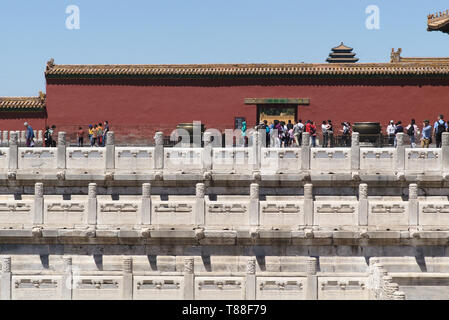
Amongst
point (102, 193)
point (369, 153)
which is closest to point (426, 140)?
point (369, 153)

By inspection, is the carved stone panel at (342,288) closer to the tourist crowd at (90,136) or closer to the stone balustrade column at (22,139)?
the tourist crowd at (90,136)

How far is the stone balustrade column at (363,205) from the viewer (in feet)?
66.1

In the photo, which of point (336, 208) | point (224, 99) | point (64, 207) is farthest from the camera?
point (224, 99)

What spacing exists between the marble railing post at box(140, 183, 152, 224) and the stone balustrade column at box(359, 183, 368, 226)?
511 cm

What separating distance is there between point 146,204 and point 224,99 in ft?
59.8

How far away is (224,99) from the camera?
38094mm

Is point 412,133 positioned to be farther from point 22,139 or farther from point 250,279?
point 22,139

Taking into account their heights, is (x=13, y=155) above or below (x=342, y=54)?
below

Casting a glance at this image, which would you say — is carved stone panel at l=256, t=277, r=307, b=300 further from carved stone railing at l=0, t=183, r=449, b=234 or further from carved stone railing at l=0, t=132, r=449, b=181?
carved stone railing at l=0, t=132, r=449, b=181

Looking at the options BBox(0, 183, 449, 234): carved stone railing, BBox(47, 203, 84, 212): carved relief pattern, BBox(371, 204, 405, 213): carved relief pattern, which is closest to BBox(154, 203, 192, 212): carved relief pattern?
BBox(0, 183, 449, 234): carved stone railing

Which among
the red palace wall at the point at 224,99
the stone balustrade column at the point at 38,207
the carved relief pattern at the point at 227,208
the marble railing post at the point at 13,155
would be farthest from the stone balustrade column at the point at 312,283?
the red palace wall at the point at 224,99

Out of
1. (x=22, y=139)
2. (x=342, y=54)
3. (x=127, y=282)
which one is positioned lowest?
(x=127, y=282)

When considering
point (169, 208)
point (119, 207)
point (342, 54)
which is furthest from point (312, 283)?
point (342, 54)
